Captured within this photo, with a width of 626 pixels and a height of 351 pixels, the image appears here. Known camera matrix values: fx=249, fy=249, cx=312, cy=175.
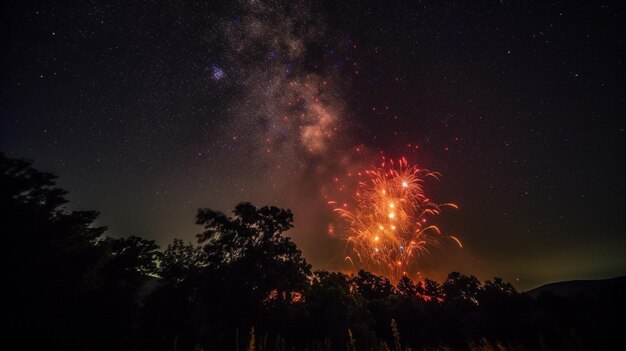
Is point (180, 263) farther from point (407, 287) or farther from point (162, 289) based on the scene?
point (407, 287)

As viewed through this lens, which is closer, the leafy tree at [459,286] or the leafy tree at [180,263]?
the leafy tree at [180,263]

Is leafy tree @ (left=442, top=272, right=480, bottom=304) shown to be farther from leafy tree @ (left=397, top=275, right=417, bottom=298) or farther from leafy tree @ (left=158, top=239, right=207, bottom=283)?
leafy tree @ (left=158, top=239, right=207, bottom=283)

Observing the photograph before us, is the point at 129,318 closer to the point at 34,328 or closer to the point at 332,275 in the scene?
the point at 34,328

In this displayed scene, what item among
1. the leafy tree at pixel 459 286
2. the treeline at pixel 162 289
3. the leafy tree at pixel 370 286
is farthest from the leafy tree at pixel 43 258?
the leafy tree at pixel 459 286

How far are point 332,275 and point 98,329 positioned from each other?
24314mm

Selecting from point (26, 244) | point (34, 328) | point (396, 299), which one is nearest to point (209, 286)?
point (34, 328)

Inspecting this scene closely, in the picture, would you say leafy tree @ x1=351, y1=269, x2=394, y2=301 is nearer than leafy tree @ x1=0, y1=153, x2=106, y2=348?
No

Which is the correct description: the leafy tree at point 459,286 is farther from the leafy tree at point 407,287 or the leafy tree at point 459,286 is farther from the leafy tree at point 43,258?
the leafy tree at point 43,258

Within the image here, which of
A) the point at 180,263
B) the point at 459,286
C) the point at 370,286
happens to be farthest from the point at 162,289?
the point at 459,286

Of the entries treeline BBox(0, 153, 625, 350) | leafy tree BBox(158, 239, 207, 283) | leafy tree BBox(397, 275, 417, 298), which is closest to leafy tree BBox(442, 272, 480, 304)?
leafy tree BBox(397, 275, 417, 298)

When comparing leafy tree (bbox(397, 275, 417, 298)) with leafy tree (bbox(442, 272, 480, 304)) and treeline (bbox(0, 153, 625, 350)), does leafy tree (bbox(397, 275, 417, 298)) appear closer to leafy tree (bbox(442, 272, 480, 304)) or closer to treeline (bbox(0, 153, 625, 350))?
leafy tree (bbox(442, 272, 480, 304))

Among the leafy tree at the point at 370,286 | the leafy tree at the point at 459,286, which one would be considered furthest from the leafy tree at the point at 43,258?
the leafy tree at the point at 459,286

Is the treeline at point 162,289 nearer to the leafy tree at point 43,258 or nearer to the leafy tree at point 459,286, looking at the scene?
the leafy tree at point 43,258

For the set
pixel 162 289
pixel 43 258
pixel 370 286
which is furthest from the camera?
pixel 370 286
